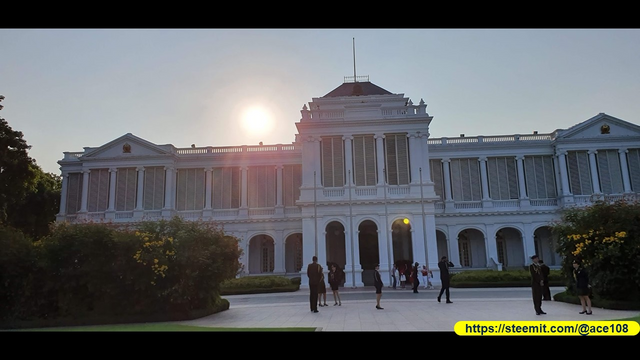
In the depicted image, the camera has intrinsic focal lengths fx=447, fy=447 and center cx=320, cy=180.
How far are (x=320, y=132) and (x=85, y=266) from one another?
2106 centimetres

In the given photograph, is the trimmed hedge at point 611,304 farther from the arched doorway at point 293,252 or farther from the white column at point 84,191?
the white column at point 84,191

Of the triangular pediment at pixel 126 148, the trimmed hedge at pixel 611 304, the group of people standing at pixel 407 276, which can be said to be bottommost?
the trimmed hedge at pixel 611 304

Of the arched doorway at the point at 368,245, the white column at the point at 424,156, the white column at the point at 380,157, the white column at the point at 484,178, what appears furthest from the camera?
the white column at the point at 484,178

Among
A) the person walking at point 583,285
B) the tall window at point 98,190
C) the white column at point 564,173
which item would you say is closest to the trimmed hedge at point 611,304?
the person walking at point 583,285

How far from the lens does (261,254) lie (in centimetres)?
4181

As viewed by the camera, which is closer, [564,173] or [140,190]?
[564,173]

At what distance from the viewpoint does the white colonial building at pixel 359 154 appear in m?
35.5

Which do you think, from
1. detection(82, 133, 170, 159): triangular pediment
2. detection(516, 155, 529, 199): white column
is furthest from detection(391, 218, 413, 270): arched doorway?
detection(82, 133, 170, 159): triangular pediment

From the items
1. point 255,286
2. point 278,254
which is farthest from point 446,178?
point 255,286

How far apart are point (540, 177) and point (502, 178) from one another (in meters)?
3.41

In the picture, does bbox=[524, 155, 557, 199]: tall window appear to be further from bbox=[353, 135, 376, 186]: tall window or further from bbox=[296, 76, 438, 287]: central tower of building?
bbox=[353, 135, 376, 186]: tall window

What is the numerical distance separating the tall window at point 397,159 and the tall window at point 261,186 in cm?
1306

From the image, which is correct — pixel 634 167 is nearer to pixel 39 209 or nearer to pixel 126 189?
pixel 126 189
